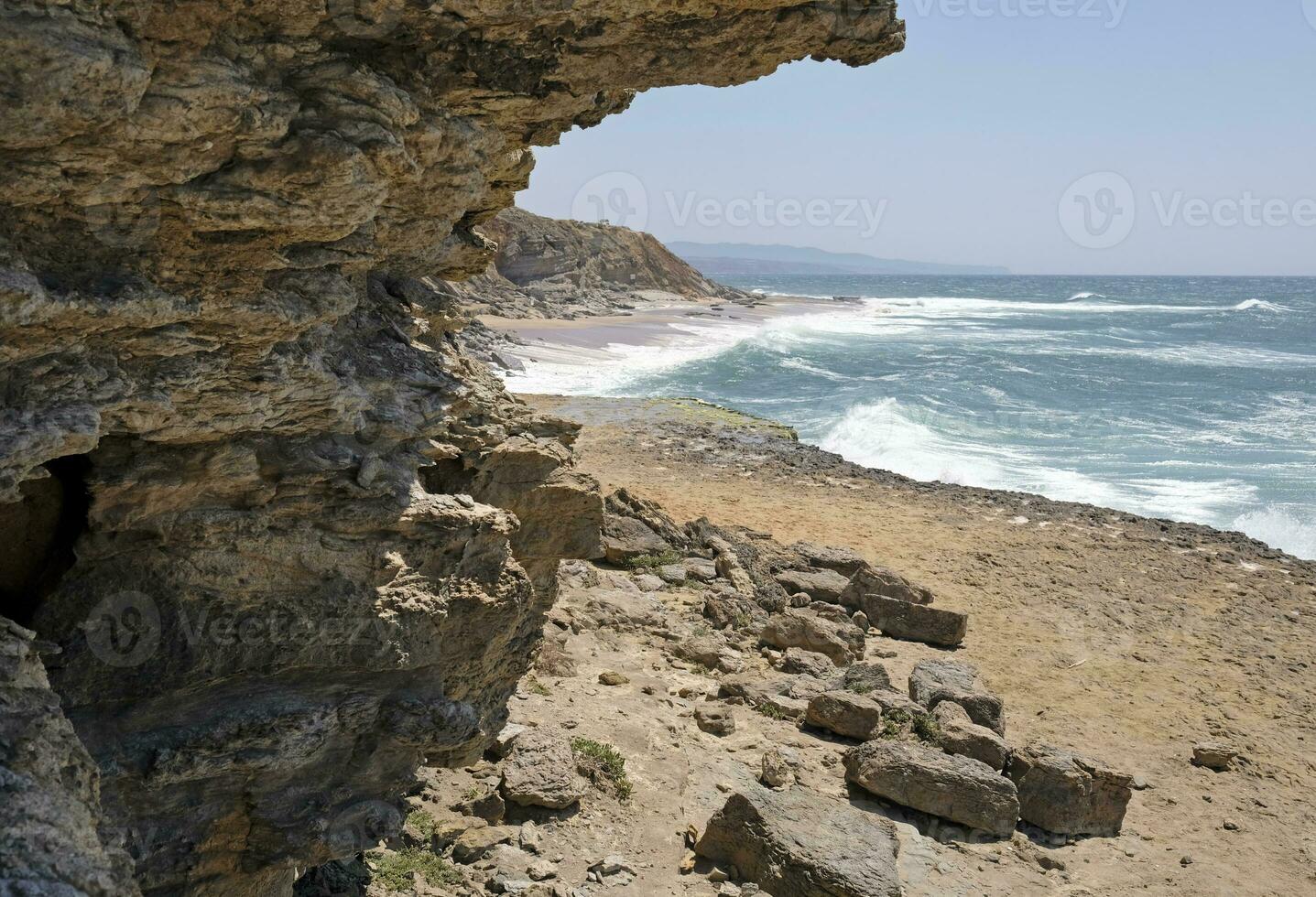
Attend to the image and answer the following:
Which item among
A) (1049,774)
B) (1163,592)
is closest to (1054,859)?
(1049,774)

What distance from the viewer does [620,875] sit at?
23.6 feet

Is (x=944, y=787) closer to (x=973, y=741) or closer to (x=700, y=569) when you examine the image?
(x=973, y=741)

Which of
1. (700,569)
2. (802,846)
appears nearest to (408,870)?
(802,846)

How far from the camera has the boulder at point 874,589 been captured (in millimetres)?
13492

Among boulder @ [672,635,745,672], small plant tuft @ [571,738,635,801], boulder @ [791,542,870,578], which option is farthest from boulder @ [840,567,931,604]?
small plant tuft @ [571,738,635,801]

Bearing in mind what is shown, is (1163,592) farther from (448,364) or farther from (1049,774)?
(448,364)

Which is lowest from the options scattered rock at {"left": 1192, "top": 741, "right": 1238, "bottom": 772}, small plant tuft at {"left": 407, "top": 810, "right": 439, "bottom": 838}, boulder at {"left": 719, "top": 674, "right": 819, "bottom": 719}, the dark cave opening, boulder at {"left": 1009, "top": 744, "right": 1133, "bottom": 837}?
scattered rock at {"left": 1192, "top": 741, "right": 1238, "bottom": 772}

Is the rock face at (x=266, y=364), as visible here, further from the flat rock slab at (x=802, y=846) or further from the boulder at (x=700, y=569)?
the boulder at (x=700, y=569)

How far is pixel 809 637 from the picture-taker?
11508mm

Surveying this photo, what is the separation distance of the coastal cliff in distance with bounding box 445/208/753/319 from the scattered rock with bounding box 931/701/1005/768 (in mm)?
42711

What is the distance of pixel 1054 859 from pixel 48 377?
812 cm

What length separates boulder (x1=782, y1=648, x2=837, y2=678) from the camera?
10945mm

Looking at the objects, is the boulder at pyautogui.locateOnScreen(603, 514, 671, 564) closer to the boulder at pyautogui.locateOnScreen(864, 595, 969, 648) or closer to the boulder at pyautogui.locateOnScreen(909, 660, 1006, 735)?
the boulder at pyautogui.locateOnScreen(864, 595, 969, 648)

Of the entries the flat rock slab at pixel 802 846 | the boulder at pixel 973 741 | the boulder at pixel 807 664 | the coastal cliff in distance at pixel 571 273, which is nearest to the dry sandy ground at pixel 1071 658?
the flat rock slab at pixel 802 846
